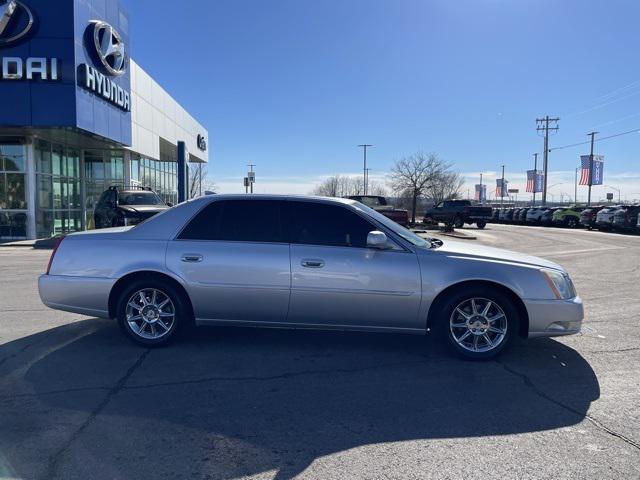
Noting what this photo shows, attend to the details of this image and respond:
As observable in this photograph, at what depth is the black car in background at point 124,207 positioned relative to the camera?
1729 centimetres

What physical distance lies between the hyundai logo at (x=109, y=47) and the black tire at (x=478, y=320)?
59.4 feet

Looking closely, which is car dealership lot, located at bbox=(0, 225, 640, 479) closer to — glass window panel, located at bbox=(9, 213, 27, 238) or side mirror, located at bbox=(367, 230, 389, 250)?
side mirror, located at bbox=(367, 230, 389, 250)

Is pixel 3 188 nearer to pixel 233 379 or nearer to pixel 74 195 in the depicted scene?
pixel 74 195

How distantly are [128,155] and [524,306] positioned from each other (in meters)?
25.1

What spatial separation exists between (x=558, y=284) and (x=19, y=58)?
18.3 metres

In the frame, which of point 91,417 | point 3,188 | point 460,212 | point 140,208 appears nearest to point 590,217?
point 460,212

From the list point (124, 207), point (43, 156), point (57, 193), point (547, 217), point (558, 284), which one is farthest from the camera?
point (547, 217)

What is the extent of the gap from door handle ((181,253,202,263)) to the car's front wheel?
2.50 metres

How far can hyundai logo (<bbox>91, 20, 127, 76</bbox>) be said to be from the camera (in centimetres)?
1852

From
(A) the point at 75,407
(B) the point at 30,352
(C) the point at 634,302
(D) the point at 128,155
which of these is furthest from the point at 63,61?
(C) the point at 634,302

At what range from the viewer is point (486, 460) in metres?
3.14

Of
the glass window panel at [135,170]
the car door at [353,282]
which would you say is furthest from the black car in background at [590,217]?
the car door at [353,282]

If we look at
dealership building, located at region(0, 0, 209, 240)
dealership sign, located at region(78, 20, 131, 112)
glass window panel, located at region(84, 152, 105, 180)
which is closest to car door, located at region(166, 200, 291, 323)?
dealership building, located at region(0, 0, 209, 240)

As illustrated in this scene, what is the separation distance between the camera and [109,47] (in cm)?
1928
